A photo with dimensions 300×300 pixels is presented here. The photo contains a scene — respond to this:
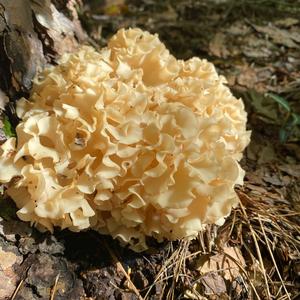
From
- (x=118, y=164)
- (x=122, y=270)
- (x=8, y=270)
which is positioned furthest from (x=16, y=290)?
(x=118, y=164)

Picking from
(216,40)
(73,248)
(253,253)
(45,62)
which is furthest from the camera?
(216,40)

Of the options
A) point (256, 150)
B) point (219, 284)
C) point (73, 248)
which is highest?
point (73, 248)

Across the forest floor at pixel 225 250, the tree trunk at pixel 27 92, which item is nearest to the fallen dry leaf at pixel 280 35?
the forest floor at pixel 225 250

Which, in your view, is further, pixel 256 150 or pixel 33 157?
pixel 256 150

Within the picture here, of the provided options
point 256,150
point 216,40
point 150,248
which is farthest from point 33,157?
point 216,40

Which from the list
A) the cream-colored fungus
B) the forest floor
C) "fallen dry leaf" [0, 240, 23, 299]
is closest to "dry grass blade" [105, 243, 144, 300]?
the forest floor

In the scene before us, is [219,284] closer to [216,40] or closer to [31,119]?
[31,119]

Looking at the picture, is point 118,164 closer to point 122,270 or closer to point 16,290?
point 122,270

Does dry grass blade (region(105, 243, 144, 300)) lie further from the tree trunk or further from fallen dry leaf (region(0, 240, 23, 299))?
fallen dry leaf (region(0, 240, 23, 299))
